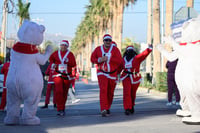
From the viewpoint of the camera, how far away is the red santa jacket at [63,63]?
1039cm

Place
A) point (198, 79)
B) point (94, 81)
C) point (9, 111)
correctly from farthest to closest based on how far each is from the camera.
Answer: point (94, 81)
point (9, 111)
point (198, 79)

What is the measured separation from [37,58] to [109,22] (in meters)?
43.7

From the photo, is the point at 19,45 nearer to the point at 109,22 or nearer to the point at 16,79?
the point at 16,79

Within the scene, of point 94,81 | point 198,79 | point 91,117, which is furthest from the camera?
point 94,81

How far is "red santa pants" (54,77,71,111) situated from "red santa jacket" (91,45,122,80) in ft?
2.73

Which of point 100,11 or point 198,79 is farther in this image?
point 100,11

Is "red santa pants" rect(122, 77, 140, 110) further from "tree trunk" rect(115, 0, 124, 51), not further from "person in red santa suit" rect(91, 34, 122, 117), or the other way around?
"tree trunk" rect(115, 0, 124, 51)

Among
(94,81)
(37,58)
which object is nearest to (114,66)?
(37,58)

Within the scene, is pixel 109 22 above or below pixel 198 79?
above

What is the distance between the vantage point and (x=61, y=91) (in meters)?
10.3

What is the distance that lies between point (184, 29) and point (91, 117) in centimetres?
295

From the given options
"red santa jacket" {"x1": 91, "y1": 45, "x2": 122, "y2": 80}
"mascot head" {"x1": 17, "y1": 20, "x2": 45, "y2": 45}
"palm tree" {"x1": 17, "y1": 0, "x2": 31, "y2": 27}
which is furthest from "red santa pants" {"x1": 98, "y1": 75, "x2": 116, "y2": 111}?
"palm tree" {"x1": 17, "y1": 0, "x2": 31, "y2": 27}

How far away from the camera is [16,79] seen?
321 inches

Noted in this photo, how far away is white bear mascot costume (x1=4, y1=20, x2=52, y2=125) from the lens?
8156 mm
